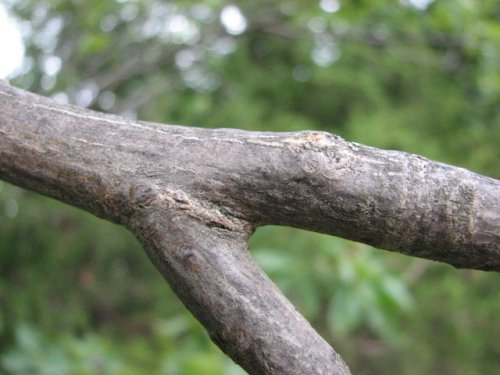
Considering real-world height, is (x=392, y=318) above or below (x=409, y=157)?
below

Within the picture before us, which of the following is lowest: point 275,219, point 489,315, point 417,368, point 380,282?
point 417,368

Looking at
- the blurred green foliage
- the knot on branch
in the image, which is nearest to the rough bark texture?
the knot on branch

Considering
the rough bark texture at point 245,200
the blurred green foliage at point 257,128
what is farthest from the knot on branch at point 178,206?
the blurred green foliage at point 257,128

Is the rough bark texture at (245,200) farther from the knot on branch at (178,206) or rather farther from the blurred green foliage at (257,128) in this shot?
the blurred green foliage at (257,128)

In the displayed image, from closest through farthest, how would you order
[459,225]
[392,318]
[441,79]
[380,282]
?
1. [459,225]
2. [380,282]
3. [392,318]
4. [441,79]

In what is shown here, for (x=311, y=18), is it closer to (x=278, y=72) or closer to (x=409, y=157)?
(x=278, y=72)

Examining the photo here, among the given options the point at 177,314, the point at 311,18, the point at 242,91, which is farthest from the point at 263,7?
the point at 177,314

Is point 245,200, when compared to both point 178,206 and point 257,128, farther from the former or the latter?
point 257,128

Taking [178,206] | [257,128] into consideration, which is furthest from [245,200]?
[257,128]
